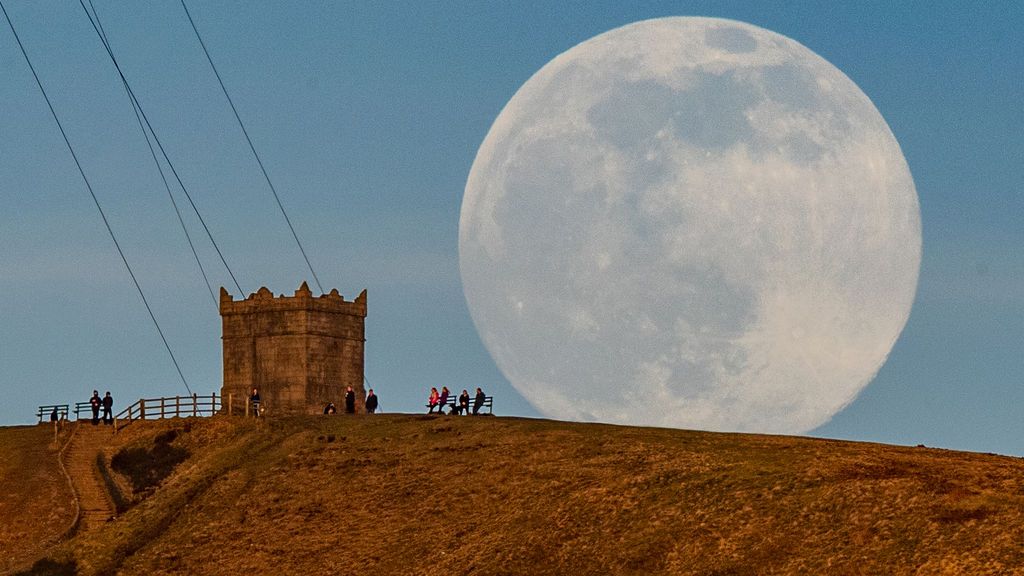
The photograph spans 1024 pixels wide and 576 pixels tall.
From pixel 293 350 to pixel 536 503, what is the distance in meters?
28.2

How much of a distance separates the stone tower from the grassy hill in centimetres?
705

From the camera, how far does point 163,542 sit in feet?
221

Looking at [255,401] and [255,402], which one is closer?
[255,402]

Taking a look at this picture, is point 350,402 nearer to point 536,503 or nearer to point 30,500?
point 30,500

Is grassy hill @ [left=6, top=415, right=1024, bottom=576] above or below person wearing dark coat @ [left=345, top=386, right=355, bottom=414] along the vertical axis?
below

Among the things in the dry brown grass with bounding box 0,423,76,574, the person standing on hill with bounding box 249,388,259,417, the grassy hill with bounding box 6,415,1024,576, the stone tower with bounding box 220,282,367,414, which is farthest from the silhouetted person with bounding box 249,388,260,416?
the dry brown grass with bounding box 0,423,76,574

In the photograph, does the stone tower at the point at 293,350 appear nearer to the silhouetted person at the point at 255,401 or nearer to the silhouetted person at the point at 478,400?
the silhouetted person at the point at 255,401

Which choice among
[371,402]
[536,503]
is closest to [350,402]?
[371,402]

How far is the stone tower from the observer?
87750mm

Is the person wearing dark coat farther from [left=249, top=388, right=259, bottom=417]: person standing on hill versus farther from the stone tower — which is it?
[left=249, top=388, right=259, bottom=417]: person standing on hill

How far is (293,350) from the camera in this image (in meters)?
88.1

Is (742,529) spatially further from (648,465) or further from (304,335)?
(304,335)

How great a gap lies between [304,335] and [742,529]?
1484 inches

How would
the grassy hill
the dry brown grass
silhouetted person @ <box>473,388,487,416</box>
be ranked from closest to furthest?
the grassy hill, the dry brown grass, silhouetted person @ <box>473,388,487,416</box>
